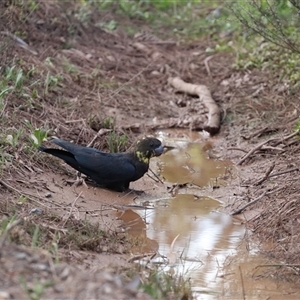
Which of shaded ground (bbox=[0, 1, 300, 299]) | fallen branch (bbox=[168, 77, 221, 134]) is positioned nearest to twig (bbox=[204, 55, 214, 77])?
shaded ground (bbox=[0, 1, 300, 299])

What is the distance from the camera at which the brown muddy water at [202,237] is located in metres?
5.42

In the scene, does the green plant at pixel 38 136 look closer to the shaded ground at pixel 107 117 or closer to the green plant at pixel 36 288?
the shaded ground at pixel 107 117

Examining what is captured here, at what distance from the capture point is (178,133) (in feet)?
31.5

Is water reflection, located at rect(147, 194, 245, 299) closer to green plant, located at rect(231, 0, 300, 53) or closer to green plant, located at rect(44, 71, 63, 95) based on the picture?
green plant, located at rect(231, 0, 300, 53)

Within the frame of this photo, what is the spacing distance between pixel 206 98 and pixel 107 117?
1906mm

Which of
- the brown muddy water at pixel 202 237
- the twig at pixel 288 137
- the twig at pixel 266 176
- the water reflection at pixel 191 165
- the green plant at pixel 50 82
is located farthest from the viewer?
Result: the green plant at pixel 50 82

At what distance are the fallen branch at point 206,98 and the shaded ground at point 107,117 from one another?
0.10 meters

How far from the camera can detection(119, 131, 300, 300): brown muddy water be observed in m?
5.42

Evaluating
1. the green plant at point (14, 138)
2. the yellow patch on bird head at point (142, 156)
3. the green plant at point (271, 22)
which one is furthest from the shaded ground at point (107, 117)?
the green plant at point (271, 22)

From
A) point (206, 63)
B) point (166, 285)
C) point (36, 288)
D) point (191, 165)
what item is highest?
point (36, 288)

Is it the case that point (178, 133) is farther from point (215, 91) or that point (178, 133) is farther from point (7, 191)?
point (7, 191)

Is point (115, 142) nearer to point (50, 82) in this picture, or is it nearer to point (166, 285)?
point (50, 82)

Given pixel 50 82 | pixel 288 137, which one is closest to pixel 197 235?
pixel 288 137

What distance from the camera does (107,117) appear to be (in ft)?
29.2
